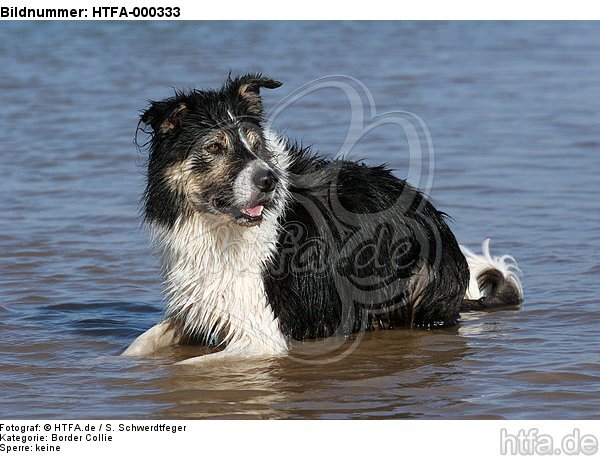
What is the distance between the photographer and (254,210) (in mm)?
6621

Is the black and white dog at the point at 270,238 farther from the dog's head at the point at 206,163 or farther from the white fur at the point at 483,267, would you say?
the white fur at the point at 483,267

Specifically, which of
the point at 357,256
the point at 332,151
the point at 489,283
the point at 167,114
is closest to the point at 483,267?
the point at 489,283

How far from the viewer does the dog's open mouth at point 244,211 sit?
21.5 ft

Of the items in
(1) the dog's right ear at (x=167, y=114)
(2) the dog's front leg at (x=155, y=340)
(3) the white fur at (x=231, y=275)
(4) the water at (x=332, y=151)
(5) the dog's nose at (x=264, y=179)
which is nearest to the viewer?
(4) the water at (x=332, y=151)

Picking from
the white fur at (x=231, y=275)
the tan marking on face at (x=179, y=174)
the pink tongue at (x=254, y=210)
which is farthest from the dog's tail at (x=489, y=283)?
the tan marking on face at (x=179, y=174)

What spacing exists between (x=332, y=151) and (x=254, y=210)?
5.53 m

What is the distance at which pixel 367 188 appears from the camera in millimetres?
7453

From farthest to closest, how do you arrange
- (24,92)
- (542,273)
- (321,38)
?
(321,38), (24,92), (542,273)

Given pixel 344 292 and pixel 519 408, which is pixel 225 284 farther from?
pixel 519 408

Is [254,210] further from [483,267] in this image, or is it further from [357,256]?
[483,267]

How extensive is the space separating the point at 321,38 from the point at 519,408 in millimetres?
16474

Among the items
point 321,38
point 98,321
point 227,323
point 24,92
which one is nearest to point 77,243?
point 98,321

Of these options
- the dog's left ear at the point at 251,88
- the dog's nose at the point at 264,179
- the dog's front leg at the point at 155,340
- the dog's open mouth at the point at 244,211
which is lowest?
the dog's front leg at the point at 155,340

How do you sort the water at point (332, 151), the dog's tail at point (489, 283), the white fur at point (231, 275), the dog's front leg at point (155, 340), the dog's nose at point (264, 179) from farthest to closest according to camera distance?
the dog's tail at point (489, 283), the dog's front leg at point (155, 340), the white fur at point (231, 275), the dog's nose at point (264, 179), the water at point (332, 151)
